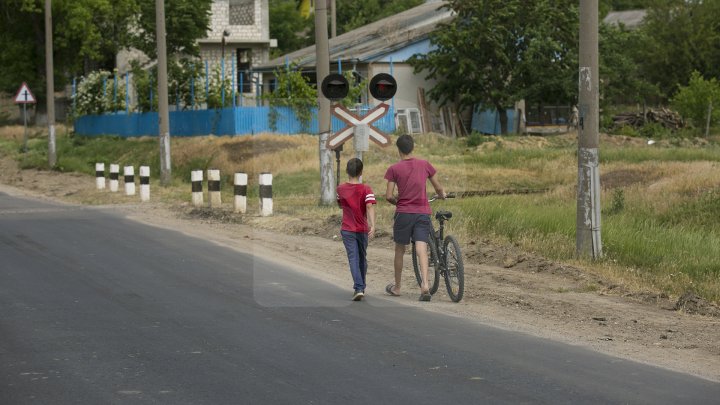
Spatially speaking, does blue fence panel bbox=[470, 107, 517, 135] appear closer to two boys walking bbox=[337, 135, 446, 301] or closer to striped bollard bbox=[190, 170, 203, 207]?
striped bollard bbox=[190, 170, 203, 207]

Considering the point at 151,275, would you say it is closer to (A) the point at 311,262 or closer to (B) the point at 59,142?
(A) the point at 311,262

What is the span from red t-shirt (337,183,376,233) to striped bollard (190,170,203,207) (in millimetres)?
12417

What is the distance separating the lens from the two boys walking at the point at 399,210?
1230 centimetres

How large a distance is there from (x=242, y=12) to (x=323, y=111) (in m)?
44.2

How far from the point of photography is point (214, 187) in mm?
24312

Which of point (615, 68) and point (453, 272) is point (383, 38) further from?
point (453, 272)

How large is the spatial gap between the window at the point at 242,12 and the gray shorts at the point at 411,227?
55073 millimetres

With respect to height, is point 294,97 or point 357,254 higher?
point 294,97

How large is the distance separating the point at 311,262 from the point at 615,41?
37467mm

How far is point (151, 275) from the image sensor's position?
14328 mm

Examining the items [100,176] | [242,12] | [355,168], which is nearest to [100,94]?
[242,12]

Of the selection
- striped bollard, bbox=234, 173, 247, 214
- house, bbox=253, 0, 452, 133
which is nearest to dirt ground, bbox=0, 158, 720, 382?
striped bollard, bbox=234, 173, 247, 214

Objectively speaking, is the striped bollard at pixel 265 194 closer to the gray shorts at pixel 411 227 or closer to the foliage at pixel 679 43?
the gray shorts at pixel 411 227

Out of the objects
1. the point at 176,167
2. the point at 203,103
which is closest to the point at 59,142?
the point at 203,103
